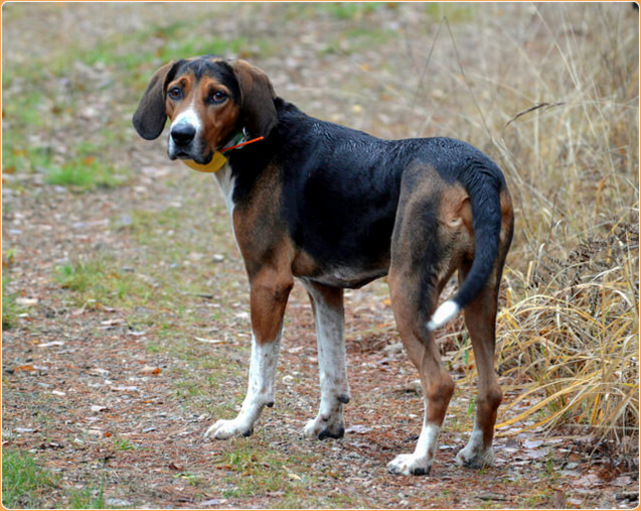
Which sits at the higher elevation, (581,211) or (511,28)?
(511,28)

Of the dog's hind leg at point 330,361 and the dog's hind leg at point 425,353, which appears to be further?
the dog's hind leg at point 330,361

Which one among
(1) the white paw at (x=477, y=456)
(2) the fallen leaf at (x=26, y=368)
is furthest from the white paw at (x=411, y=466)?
(2) the fallen leaf at (x=26, y=368)

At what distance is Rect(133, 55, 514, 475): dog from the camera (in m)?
4.23

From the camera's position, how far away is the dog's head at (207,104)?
4.64 m

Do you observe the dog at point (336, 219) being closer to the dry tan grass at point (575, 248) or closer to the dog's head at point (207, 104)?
the dog's head at point (207, 104)

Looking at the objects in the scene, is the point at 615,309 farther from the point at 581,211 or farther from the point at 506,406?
the point at 581,211

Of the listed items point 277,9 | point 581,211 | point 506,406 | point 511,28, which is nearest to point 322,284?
point 506,406

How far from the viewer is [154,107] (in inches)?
195

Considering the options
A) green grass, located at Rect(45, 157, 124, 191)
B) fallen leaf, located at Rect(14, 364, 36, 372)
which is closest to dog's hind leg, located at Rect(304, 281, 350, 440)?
fallen leaf, located at Rect(14, 364, 36, 372)

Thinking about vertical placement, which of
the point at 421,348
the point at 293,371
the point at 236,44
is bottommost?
the point at 293,371

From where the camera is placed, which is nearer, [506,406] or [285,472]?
[285,472]

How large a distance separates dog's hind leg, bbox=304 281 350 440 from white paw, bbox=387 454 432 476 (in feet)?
1.95

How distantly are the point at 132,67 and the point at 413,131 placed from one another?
4.45 meters

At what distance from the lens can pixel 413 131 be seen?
9.90 metres
